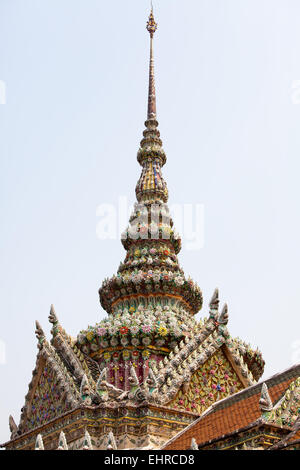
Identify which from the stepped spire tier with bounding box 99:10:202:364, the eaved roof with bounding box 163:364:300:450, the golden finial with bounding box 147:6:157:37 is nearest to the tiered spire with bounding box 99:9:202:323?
the stepped spire tier with bounding box 99:10:202:364

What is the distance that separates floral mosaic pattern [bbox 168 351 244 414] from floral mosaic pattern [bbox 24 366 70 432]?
3303mm

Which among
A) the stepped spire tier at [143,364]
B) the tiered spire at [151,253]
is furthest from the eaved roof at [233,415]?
the tiered spire at [151,253]

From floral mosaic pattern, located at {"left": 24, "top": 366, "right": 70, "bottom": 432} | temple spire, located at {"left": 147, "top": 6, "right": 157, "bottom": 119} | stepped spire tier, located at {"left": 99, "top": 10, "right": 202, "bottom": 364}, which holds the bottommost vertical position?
floral mosaic pattern, located at {"left": 24, "top": 366, "right": 70, "bottom": 432}

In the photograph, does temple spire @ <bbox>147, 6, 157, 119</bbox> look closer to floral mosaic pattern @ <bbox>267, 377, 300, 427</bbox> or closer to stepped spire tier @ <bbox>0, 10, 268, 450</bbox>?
stepped spire tier @ <bbox>0, 10, 268, 450</bbox>

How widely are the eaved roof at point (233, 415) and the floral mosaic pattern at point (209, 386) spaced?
3.07 ft

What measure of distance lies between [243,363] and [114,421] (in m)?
4.24

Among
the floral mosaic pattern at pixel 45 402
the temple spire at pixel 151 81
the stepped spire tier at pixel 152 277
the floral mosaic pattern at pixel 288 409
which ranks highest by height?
the temple spire at pixel 151 81

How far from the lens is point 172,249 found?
24.0 m

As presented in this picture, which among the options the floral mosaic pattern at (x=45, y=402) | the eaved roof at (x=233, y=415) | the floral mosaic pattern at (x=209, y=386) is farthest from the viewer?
the floral mosaic pattern at (x=45, y=402)

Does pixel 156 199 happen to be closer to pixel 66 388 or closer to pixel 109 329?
pixel 109 329

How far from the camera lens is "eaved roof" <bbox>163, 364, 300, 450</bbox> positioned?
14031 millimetres

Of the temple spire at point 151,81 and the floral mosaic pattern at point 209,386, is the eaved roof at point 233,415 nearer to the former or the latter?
the floral mosaic pattern at point 209,386

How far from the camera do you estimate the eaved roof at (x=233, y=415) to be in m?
14.0

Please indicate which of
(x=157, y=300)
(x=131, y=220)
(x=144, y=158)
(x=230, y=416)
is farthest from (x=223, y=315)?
(x=144, y=158)
